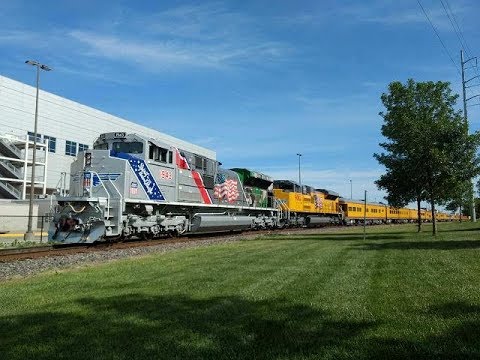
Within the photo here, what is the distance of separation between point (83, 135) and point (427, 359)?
205ft

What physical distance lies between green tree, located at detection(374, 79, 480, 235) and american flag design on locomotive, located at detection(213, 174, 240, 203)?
895 cm

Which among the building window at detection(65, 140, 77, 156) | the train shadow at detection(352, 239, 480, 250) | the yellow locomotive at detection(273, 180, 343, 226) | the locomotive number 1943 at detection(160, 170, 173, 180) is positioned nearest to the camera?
the train shadow at detection(352, 239, 480, 250)

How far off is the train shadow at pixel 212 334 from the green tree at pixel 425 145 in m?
18.5

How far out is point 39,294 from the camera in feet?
29.4

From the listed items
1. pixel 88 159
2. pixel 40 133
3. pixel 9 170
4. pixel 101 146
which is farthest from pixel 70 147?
pixel 88 159

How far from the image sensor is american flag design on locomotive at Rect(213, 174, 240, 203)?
1092 inches

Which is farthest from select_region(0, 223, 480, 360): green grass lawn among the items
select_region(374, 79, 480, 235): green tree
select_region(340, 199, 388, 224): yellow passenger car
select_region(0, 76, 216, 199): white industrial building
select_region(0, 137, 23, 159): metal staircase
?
select_region(0, 137, 23, 159): metal staircase

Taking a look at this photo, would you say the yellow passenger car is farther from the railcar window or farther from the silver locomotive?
the railcar window

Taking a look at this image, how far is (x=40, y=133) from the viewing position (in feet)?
186

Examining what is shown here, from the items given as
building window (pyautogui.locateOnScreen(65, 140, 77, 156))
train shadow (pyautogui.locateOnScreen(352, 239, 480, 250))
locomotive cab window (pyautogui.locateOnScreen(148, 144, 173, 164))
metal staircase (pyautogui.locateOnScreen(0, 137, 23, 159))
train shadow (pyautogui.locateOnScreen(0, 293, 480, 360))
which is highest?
building window (pyautogui.locateOnScreen(65, 140, 77, 156))

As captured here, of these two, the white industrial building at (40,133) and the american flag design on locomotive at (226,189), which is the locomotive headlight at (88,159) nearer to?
the american flag design on locomotive at (226,189)

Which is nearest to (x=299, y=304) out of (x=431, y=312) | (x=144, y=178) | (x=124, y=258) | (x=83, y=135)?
(x=431, y=312)

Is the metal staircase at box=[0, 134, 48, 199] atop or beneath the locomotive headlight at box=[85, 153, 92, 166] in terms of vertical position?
atop

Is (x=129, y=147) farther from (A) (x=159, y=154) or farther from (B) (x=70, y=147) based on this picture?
(B) (x=70, y=147)
